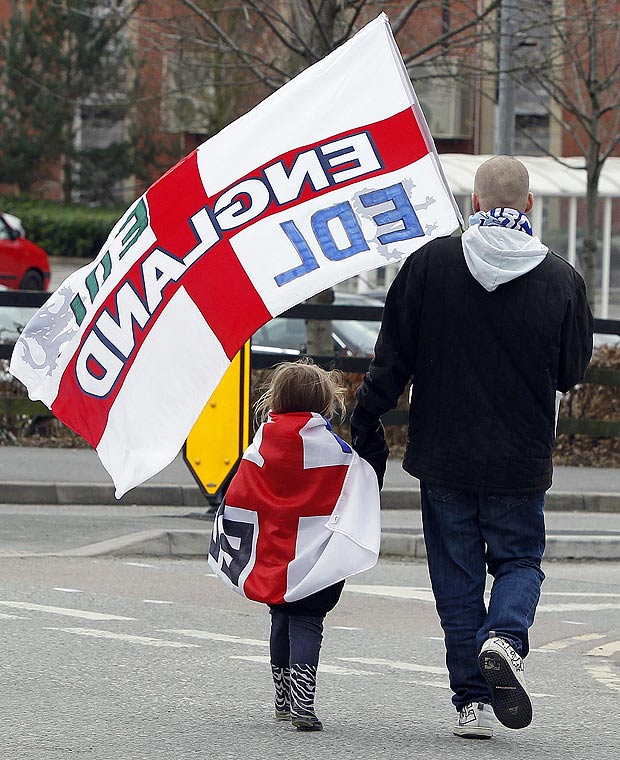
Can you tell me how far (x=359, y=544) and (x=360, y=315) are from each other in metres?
10.3

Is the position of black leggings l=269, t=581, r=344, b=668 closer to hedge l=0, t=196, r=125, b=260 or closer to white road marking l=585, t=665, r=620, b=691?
white road marking l=585, t=665, r=620, b=691

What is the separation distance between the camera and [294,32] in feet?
51.9

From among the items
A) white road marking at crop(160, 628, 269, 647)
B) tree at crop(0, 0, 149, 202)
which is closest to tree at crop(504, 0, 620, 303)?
white road marking at crop(160, 628, 269, 647)

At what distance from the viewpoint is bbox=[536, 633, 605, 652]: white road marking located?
23.4 ft

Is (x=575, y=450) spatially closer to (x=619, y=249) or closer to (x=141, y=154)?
(x=619, y=249)

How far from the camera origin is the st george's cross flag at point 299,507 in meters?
5.22

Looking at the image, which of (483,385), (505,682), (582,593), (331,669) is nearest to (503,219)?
(483,385)

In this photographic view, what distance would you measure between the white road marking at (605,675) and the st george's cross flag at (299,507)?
155 cm

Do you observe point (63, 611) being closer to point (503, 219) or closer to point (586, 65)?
point (503, 219)

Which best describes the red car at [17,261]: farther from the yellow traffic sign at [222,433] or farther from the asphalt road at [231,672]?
the asphalt road at [231,672]

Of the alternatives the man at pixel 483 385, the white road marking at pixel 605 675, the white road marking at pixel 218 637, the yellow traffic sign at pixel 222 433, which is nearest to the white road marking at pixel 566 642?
the white road marking at pixel 605 675

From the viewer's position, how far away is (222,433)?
10.6 metres

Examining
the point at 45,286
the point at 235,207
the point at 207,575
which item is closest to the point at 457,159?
the point at 45,286

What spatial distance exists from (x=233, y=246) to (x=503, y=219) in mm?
1080
